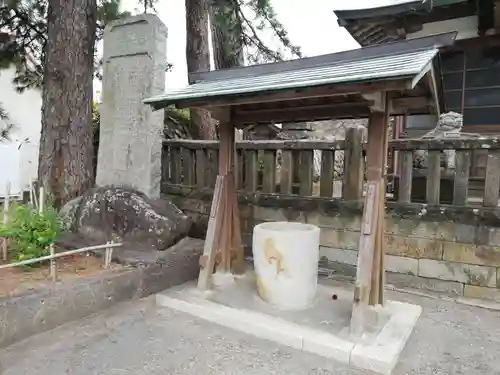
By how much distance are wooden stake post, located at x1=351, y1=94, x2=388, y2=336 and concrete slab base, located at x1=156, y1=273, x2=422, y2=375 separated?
0.64 feet

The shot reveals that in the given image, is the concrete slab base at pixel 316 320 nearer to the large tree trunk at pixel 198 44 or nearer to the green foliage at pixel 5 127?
the green foliage at pixel 5 127

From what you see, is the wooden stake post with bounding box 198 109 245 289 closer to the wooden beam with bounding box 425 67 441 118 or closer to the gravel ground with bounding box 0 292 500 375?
the gravel ground with bounding box 0 292 500 375

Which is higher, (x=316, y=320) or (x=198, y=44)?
(x=198, y=44)

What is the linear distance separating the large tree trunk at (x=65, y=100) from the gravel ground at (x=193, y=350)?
89.5 inches

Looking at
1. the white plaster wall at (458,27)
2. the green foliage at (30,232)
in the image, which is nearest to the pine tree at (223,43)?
the white plaster wall at (458,27)

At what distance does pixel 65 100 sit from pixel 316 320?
4065 mm

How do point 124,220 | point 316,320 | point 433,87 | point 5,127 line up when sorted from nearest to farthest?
1. point 433,87
2. point 316,320
3. point 124,220
4. point 5,127

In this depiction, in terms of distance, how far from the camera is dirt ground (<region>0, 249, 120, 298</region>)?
9.94 ft

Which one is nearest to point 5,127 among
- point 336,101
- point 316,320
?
point 336,101

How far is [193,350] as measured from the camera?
2.80 m

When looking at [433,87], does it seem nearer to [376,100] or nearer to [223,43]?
[376,100]

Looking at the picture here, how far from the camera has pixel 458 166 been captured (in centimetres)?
384

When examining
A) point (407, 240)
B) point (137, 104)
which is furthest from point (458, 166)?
point (137, 104)

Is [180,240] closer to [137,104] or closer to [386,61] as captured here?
[137,104]
